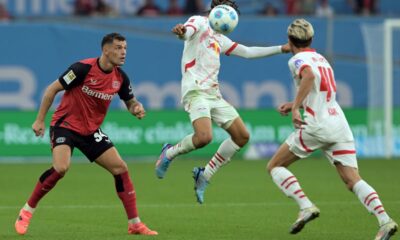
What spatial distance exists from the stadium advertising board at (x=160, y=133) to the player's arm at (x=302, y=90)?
12910 millimetres

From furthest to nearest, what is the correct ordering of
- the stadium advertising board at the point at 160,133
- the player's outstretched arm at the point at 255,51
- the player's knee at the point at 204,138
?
the stadium advertising board at the point at 160,133, the player's knee at the point at 204,138, the player's outstretched arm at the point at 255,51

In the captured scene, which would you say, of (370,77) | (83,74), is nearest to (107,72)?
(83,74)

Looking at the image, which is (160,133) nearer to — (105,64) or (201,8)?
(201,8)

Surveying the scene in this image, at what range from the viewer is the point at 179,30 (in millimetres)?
12188

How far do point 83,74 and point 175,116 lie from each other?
40.1 ft

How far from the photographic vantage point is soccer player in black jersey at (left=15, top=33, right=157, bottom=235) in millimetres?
11320

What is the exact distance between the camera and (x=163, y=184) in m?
18.1

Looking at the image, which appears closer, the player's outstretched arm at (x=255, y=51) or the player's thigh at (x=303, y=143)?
the player's thigh at (x=303, y=143)

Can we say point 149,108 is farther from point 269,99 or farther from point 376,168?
point 376,168

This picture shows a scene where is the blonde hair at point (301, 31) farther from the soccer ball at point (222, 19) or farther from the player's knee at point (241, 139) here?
the player's knee at point (241, 139)

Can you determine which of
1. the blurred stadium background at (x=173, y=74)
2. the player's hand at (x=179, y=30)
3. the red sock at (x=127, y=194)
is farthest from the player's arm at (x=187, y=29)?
the blurred stadium background at (x=173, y=74)

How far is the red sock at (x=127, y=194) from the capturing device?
11.5 metres

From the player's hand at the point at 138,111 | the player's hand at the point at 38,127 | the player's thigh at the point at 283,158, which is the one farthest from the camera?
the player's hand at the point at 138,111

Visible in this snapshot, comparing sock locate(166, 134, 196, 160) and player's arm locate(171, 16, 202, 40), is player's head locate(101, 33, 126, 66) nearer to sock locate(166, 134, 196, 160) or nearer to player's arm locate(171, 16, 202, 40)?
player's arm locate(171, 16, 202, 40)
